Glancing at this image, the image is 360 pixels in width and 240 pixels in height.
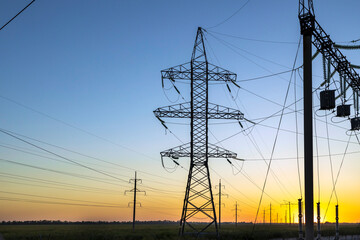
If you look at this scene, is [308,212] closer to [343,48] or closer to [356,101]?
[343,48]

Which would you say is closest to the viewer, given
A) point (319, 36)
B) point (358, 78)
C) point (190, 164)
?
point (319, 36)

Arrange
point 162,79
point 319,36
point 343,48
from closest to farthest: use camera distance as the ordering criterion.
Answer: point 319,36 < point 343,48 < point 162,79

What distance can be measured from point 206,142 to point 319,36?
43.4 feet

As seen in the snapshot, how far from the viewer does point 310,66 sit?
56.8 feet

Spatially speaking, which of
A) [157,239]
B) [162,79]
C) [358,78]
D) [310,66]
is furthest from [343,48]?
[157,239]

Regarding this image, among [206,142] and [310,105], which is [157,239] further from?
[310,105]

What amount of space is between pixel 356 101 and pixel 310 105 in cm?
1289

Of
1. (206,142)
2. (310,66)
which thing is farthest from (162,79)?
(310,66)

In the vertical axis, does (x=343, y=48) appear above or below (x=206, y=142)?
above

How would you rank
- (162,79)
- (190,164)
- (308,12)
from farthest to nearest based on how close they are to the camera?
(162,79) < (190,164) < (308,12)

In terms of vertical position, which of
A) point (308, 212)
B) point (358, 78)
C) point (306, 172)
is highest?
point (358, 78)

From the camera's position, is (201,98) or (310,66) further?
(201,98)

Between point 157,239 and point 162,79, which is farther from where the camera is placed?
point 157,239

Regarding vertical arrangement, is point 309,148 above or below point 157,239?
above
